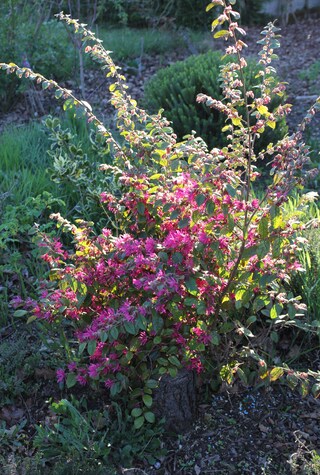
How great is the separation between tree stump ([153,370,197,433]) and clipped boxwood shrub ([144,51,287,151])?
99.4 inches

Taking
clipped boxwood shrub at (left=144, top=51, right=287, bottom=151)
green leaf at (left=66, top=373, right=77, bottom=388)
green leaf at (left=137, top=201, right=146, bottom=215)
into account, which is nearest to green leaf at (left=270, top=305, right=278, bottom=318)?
green leaf at (left=137, top=201, right=146, bottom=215)

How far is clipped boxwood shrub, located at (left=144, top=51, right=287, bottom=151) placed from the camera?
Result: 16.1 feet

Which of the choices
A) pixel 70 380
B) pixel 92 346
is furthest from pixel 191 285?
pixel 70 380

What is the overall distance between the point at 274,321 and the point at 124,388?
2.28 feet

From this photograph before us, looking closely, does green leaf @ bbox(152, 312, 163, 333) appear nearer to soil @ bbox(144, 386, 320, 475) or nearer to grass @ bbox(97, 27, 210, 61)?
soil @ bbox(144, 386, 320, 475)

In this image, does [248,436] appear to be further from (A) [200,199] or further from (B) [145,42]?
(B) [145,42]

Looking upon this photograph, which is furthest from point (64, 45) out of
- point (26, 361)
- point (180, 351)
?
point (180, 351)

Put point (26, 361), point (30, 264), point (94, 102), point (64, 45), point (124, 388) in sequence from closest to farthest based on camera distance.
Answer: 1. point (124, 388)
2. point (26, 361)
3. point (30, 264)
4. point (94, 102)
5. point (64, 45)

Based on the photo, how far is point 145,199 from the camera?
2506 millimetres

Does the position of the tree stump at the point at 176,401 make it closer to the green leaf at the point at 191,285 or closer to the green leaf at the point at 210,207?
the green leaf at the point at 191,285

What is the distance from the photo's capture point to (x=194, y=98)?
516 cm

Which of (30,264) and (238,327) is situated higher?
(238,327)

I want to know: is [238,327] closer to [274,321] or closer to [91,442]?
[274,321]

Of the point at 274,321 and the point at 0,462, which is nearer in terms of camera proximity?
the point at 0,462
